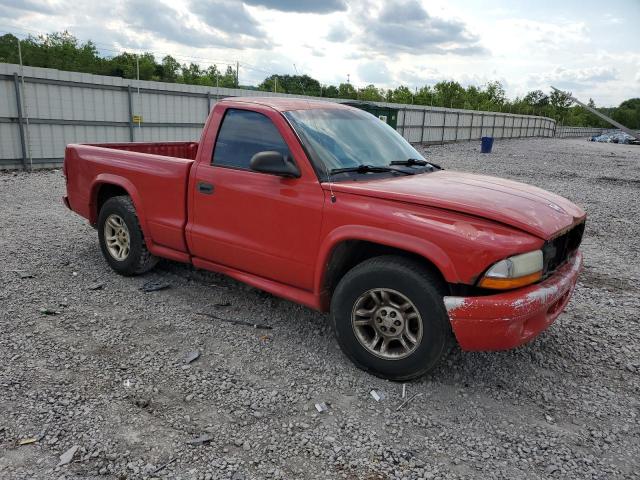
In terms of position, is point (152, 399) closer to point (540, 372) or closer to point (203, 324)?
point (203, 324)

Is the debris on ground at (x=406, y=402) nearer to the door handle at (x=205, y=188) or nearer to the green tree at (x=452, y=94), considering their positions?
the door handle at (x=205, y=188)

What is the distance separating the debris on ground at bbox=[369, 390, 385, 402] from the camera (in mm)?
3105

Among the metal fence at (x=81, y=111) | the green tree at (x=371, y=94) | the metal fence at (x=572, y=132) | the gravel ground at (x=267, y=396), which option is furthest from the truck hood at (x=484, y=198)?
the metal fence at (x=572, y=132)

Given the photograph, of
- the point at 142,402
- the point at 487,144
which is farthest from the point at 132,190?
the point at 487,144

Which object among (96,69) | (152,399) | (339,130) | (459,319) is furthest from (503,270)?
(96,69)

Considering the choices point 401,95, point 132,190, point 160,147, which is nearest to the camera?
point 132,190

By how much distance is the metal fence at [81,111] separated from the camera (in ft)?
40.8

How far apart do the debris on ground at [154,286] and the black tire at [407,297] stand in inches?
85.6

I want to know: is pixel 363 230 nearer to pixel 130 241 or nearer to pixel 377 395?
pixel 377 395

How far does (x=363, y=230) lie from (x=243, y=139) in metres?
1.42

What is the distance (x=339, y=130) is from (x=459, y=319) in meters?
1.80

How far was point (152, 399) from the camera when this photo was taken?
9.90ft

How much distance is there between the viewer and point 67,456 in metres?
2.50

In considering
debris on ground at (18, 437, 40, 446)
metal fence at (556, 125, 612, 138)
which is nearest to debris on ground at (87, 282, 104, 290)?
debris on ground at (18, 437, 40, 446)
